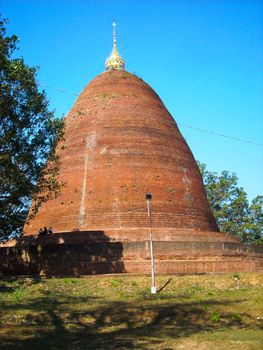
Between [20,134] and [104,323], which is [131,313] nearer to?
[104,323]

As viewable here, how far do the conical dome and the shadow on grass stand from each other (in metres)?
6.13

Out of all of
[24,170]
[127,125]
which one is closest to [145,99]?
[127,125]

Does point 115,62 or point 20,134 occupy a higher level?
point 115,62

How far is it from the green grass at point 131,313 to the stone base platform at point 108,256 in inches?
53.0

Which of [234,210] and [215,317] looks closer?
[215,317]

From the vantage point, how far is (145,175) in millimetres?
18438

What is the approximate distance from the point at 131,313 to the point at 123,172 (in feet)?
31.1

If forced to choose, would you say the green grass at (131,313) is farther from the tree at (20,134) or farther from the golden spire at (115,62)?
the golden spire at (115,62)

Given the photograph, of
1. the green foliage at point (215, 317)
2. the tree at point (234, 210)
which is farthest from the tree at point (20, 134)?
the tree at point (234, 210)

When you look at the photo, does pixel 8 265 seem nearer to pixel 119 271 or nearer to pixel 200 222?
pixel 119 271

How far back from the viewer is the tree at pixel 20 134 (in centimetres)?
1261

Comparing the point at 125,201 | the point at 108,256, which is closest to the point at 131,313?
the point at 108,256

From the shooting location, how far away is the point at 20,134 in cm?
1362

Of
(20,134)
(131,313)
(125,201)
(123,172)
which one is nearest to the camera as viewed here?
(131,313)
